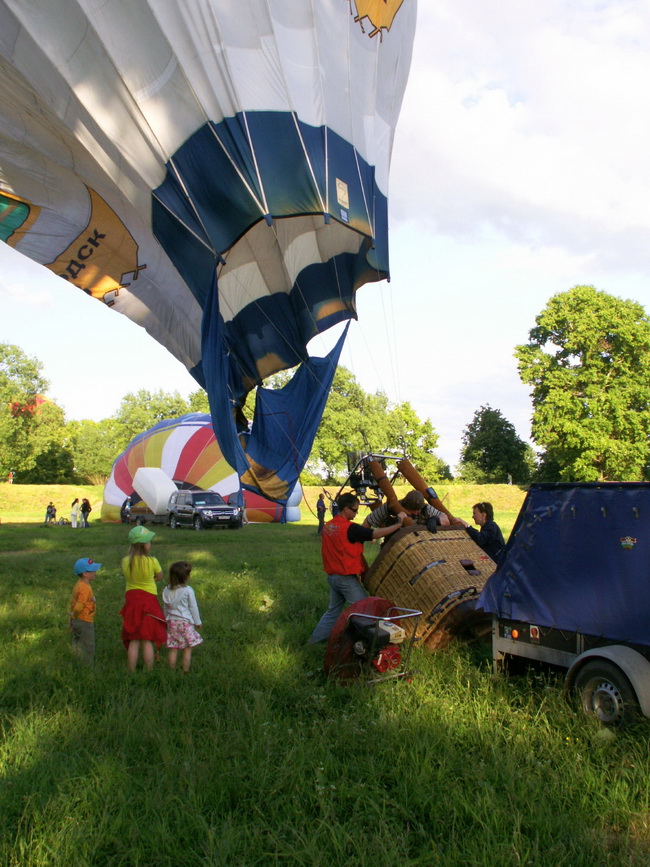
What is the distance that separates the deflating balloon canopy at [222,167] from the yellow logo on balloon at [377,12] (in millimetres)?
24

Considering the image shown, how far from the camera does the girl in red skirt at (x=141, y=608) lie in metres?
5.71

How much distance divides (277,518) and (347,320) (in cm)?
1806

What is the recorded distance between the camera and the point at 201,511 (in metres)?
24.1

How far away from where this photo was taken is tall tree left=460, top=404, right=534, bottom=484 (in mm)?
56844

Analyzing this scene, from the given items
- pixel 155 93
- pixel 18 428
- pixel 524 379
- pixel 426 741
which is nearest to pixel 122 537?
pixel 155 93

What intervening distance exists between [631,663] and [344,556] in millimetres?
2777

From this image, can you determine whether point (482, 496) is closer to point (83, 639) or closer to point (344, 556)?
point (344, 556)

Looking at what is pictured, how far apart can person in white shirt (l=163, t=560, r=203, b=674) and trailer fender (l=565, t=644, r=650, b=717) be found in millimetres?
3076

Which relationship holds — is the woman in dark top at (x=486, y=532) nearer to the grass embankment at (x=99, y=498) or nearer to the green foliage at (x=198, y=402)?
the grass embankment at (x=99, y=498)

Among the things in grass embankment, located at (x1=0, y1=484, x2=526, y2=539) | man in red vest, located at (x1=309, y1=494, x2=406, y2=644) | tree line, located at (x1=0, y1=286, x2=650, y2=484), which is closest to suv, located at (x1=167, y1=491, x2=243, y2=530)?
tree line, located at (x1=0, y1=286, x2=650, y2=484)

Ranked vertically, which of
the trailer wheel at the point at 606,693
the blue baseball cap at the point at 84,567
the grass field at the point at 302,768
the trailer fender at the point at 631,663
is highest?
the blue baseball cap at the point at 84,567

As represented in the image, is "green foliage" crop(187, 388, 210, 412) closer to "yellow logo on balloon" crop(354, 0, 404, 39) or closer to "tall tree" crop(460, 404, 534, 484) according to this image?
"tall tree" crop(460, 404, 534, 484)

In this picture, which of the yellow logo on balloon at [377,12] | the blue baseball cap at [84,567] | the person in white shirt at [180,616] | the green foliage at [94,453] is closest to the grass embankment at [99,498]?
the green foliage at [94,453]

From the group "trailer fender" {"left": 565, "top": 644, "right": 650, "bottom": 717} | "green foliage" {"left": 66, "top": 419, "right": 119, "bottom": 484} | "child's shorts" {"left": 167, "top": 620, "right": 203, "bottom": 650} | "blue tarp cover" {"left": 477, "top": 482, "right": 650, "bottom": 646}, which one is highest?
"green foliage" {"left": 66, "top": 419, "right": 119, "bottom": 484}
